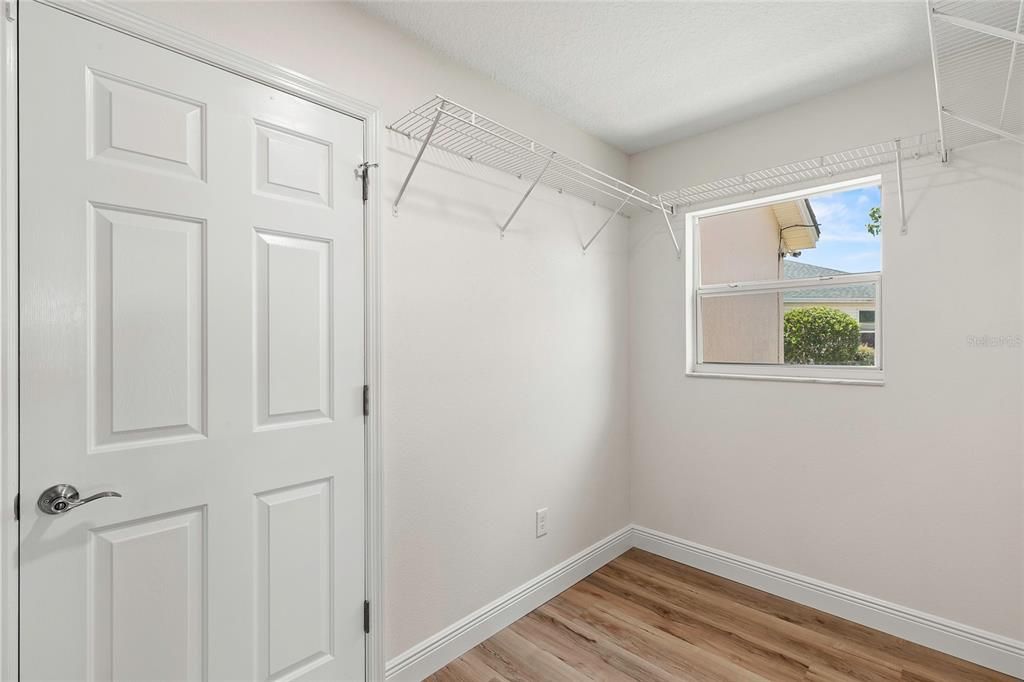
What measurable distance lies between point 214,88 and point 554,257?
1.54 m

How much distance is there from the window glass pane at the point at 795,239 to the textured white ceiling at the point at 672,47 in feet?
1.65

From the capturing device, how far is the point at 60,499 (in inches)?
45.7

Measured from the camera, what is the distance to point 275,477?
4.99ft

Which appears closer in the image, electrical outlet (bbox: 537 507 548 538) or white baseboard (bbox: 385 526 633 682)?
white baseboard (bbox: 385 526 633 682)

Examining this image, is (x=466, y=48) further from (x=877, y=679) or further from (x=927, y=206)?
(x=877, y=679)

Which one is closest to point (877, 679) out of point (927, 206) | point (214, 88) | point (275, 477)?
point (927, 206)

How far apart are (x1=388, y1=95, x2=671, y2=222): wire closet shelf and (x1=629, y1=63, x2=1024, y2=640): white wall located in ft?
2.11

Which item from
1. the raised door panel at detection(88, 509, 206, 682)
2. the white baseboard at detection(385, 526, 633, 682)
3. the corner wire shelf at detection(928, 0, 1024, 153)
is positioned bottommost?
the white baseboard at detection(385, 526, 633, 682)

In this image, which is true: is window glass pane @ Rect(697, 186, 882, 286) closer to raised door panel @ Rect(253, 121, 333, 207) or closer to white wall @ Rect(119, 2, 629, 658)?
white wall @ Rect(119, 2, 629, 658)

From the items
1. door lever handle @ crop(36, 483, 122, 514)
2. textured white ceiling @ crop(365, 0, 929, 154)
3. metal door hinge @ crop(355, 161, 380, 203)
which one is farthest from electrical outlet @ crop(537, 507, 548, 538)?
textured white ceiling @ crop(365, 0, 929, 154)

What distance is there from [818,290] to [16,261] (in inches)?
113

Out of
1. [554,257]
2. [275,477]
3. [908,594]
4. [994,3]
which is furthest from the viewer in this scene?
[554,257]

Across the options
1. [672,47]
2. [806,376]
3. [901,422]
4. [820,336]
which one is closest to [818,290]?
[820,336]

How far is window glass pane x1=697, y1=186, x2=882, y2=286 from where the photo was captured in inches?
90.5
